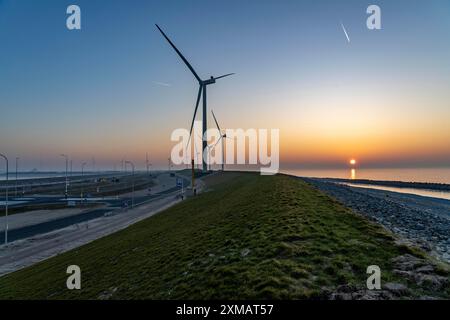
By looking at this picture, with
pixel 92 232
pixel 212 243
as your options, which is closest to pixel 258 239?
pixel 212 243

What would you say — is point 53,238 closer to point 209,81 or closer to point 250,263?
point 250,263

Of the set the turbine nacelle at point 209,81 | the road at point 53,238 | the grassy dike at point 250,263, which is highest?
the turbine nacelle at point 209,81

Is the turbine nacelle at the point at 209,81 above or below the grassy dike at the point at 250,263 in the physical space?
above

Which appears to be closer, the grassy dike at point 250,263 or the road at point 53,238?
the grassy dike at point 250,263

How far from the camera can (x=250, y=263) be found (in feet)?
36.2

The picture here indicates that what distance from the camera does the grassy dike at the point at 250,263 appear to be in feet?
29.9

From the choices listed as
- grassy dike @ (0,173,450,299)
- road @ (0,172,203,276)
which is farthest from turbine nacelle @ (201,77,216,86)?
grassy dike @ (0,173,450,299)

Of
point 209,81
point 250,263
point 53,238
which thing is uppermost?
point 209,81

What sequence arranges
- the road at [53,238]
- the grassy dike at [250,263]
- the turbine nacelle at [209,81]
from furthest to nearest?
the turbine nacelle at [209,81] < the road at [53,238] < the grassy dike at [250,263]

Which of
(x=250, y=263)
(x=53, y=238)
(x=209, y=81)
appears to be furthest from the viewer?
(x=209, y=81)

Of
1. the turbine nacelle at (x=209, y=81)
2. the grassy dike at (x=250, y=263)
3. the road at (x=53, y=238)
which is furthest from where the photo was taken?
the turbine nacelle at (x=209, y=81)

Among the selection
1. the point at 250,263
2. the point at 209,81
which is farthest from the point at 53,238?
the point at 209,81

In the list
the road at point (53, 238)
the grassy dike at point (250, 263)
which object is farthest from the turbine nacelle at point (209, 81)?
the grassy dike at point (250, 263)

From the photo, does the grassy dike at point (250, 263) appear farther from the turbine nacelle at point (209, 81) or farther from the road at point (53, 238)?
the turbine nacelle at point (209, 81)
